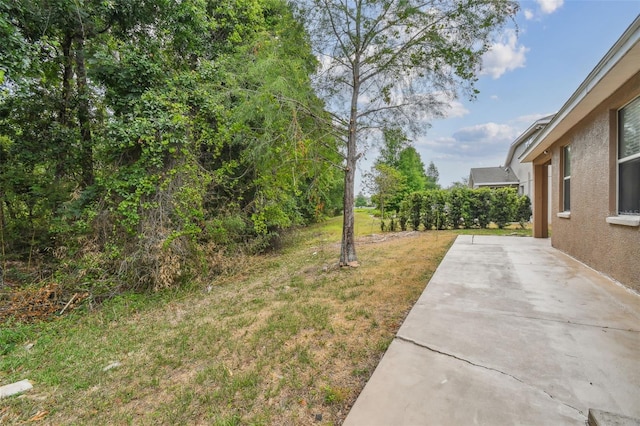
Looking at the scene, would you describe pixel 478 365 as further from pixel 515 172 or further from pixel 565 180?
pixel 515 172

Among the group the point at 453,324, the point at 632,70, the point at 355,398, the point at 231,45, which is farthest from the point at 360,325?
the point at 231,45

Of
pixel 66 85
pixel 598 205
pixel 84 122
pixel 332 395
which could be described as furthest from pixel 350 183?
pixel 66 85

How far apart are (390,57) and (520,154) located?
14387mm

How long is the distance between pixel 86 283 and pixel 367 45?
7.20 metres

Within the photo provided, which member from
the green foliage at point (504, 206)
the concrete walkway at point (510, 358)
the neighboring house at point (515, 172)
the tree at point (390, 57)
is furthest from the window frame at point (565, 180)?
the neighboring house at point (515, 172)

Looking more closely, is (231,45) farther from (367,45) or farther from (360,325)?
(360,325)

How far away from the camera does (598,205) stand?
4.64m

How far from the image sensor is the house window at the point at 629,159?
370 centimetres

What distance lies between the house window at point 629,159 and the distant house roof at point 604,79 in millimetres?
382

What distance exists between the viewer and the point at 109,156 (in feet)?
19.5

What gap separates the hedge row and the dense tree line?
7105mm

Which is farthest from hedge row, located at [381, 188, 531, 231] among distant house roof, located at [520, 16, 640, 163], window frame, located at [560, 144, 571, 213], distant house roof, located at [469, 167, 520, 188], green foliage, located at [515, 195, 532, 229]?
distant house roof, located at [469, 167, 520, 188]

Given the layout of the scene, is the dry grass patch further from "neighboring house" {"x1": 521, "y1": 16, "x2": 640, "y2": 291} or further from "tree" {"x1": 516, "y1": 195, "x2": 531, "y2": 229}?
"tree" {"x1": 516, "y1": 195, "x2": 531, "y2": 229}

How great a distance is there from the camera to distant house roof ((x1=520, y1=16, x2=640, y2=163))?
276 centimetres
